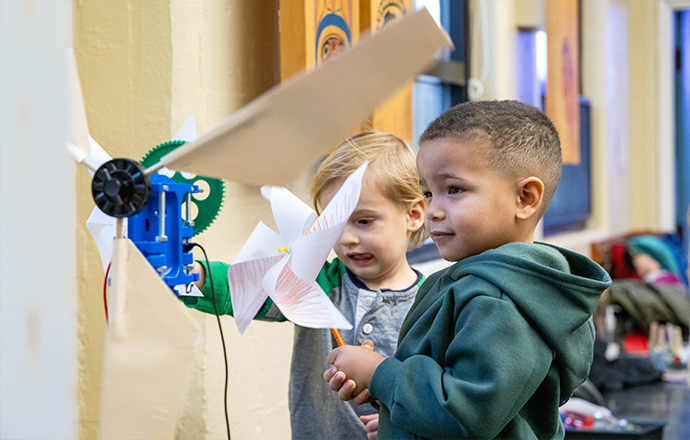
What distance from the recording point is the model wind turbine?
0.57 m

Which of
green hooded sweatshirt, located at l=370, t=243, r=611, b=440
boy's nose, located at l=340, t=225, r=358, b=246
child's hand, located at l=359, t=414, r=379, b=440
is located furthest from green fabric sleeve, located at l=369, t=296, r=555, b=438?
boy's nose, located at l=340, t=225, r=358, b=246

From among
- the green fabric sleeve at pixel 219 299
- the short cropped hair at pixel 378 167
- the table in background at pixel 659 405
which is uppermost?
the short cropped hair at pixel 378 167

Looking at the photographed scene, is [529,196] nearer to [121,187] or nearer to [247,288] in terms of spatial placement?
[247,288]

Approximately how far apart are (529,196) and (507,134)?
0.08 meters

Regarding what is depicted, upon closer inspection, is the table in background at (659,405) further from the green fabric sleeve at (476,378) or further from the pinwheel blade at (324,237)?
the pinwheel blade at (324,237)

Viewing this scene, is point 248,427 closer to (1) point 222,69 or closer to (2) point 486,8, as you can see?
(1) point 222,69

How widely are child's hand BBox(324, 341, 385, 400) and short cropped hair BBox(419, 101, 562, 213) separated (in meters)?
0.27

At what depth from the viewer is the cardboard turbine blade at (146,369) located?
1.85 feet

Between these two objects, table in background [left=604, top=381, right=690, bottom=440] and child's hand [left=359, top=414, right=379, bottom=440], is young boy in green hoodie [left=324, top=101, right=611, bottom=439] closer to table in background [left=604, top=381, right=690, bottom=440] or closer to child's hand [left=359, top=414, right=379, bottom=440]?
child's hand [left=359, top=414, right=379, bottom=440]

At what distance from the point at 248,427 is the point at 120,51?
0.86 metres

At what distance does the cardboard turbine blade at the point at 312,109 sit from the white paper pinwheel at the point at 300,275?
174mm

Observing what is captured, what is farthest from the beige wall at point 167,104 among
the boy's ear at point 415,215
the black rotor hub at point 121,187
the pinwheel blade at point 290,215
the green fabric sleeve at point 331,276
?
the black rotor hub at point 121,187

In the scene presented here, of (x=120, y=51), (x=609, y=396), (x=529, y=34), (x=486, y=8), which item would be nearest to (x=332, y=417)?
(x=120, y=51)

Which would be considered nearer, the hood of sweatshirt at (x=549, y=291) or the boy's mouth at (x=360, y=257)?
the hood of sweatshirt at (x=549, y=291)
